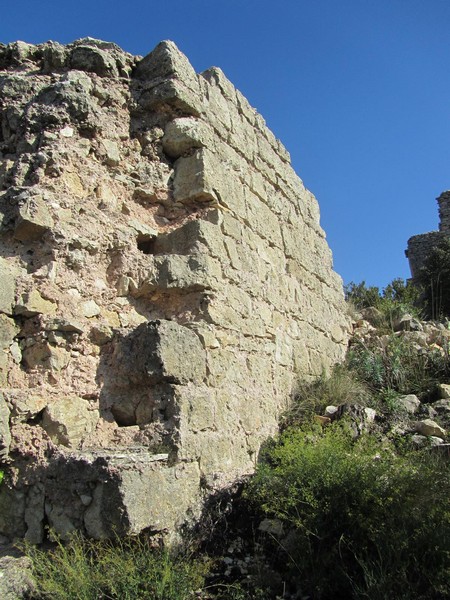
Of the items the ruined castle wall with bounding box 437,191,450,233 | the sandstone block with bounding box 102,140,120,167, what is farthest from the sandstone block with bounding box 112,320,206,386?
the ruined castle wall with bounding box 437,191,450,233

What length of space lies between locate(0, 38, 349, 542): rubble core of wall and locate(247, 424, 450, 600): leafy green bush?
519 millimetres

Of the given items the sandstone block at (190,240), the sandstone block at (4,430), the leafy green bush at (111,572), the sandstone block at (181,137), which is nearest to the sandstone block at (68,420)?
the sandstone block at (4,430)

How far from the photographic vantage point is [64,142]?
145 inches

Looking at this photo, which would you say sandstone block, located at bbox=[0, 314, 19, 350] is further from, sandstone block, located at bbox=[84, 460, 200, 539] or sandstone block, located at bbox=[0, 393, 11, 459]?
sandstone block, located at bbox=[84, 460, 200, 539]

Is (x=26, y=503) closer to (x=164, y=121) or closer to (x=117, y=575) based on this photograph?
(x=117, y=575)

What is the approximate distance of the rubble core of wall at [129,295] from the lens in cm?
279

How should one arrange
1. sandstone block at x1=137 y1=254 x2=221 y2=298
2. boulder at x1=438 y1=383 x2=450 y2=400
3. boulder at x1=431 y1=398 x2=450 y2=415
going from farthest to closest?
boulder at x1=438 y1=383 x2=450 y2=400, boulder at x1=431 y1=398 x2=450 y2=415, sandstone block at x1=137 y1=254 x2=221 y2=298

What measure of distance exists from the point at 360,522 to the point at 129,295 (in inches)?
76.2

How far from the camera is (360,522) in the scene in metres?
2.65

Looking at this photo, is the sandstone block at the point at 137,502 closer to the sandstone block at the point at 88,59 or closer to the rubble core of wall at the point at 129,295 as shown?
the rubble core of wall at the point at 129,295

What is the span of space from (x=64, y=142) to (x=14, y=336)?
1410 mm

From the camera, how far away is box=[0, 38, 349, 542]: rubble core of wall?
9.16 feet

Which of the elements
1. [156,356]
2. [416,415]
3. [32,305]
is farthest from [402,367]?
[32,305]

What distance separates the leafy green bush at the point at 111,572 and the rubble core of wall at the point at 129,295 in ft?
0.31
